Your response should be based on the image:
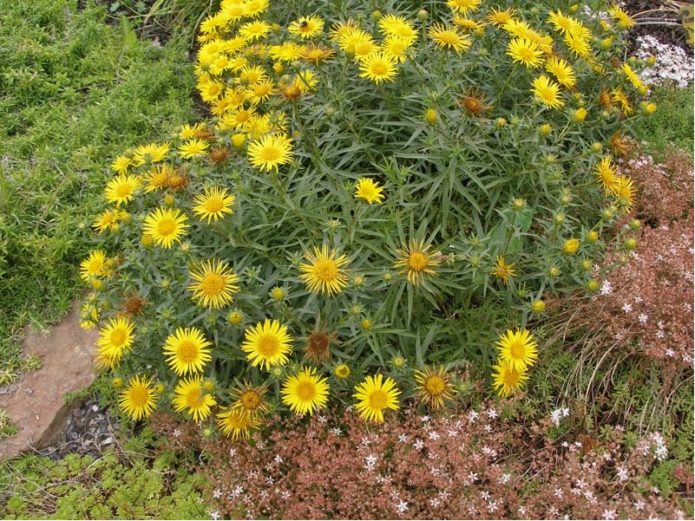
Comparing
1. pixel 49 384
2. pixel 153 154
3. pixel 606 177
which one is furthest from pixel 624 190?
pixel 49 384

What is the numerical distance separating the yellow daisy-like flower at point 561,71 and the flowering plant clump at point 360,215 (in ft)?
0.04

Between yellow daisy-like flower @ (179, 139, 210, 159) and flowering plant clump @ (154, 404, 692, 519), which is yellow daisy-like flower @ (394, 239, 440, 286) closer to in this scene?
flowering plant clump @ (154, 404, 692, 519)

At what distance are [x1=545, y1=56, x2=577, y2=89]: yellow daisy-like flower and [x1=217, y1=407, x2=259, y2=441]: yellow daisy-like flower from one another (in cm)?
185

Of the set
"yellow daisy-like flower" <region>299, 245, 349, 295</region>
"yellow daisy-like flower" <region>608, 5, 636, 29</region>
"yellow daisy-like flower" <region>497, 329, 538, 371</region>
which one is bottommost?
"yellow daisy-like flower" <region>497, 329, 538, 371</region>

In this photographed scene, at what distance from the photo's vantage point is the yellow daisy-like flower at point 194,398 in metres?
2.26

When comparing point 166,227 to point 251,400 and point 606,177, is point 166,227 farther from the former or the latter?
point 606,177

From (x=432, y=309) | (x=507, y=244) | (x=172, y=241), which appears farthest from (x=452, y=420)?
(x=172, y=241)

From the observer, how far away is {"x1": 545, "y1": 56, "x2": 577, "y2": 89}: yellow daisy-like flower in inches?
109

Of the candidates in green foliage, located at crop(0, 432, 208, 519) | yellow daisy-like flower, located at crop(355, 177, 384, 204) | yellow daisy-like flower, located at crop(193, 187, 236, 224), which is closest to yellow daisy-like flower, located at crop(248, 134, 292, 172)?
yellow daisy-like flower, located at crop(193, 187, 236, 224)

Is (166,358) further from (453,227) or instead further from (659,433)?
(659,433)

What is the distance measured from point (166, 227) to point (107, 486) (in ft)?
3.39

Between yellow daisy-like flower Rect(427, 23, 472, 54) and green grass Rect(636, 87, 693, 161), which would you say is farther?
green grass Rect(636, 87, 693, 161)

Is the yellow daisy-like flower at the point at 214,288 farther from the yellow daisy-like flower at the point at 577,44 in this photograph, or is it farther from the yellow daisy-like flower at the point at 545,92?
the yellow daisy-like flower at the point at 577,44

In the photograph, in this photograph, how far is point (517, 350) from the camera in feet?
7.68
